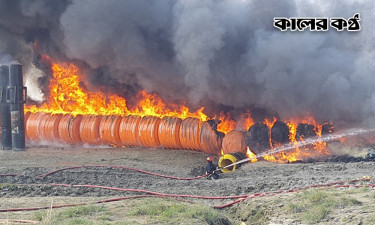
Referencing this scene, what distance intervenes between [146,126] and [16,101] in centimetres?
477

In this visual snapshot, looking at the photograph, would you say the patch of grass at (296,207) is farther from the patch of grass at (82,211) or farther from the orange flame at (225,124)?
the orange flame at (225,124)

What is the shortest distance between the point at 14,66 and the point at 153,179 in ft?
27.8

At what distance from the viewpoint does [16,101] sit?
17.2 metres

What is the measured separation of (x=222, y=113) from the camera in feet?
56.4

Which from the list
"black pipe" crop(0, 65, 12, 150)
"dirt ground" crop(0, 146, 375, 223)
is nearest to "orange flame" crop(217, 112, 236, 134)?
"dirt ground" crop(0, 146, 375, 223)

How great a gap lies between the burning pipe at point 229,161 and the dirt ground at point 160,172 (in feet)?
0.97

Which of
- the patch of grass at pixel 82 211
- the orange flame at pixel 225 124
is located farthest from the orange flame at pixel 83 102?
the patch of grass at pixel 82 211

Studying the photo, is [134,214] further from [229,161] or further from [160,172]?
[229,161]

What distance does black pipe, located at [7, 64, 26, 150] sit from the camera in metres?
17.2

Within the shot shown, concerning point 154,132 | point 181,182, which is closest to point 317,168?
point 181,182

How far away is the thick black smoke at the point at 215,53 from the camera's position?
48.4 feet

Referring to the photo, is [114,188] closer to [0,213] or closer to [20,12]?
[0,213]

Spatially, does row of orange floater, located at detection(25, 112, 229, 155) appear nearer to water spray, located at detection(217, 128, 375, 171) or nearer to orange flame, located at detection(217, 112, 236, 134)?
orange flame, located at detection(217, 112, 236, 134)

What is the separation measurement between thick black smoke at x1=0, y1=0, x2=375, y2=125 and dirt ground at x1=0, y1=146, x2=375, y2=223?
2580 millimetres
